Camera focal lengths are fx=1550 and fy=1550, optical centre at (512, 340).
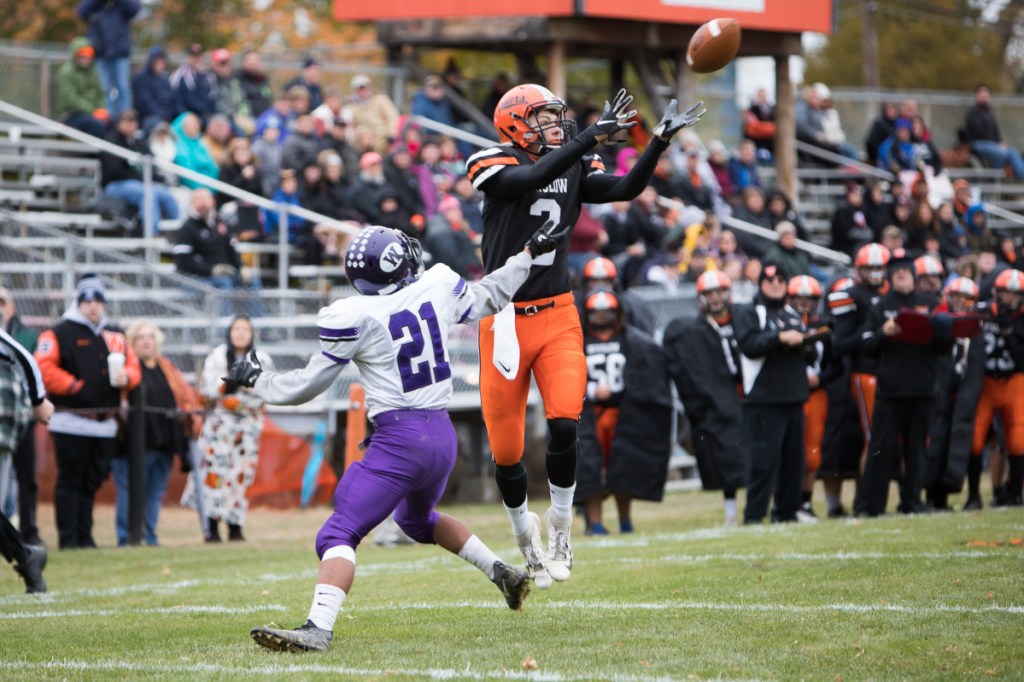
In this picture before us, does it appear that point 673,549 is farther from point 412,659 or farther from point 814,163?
point 814,163

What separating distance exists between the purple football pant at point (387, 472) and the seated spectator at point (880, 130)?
18.8 m

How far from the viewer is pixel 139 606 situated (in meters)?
8.77

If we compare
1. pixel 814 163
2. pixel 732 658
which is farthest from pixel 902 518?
pixel 814 163

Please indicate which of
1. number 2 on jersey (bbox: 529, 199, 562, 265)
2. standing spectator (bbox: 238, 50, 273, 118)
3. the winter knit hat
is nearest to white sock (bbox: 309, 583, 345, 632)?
number 2 on jersey (bbox: 529, 199, 562, 265)

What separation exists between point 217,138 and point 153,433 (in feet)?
20.1

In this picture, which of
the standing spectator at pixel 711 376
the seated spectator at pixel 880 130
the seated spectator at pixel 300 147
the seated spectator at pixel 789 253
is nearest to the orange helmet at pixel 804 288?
the standing spectator at pixel 711 376

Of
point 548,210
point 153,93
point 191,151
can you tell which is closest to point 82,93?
point 153,93

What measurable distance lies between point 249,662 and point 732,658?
2004 mm

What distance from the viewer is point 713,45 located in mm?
8234

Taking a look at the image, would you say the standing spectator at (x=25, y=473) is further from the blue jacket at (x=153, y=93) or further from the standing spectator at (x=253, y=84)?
the standing spectator at (x=253, y=84)

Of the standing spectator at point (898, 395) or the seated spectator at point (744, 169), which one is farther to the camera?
the seated spectator at point (744, 169)

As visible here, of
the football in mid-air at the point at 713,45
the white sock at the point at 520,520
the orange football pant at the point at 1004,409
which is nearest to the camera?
the white sock at the point at 520,520

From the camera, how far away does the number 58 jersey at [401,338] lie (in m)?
6.85

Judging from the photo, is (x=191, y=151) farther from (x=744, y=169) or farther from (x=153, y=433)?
(x=744, y=169)
